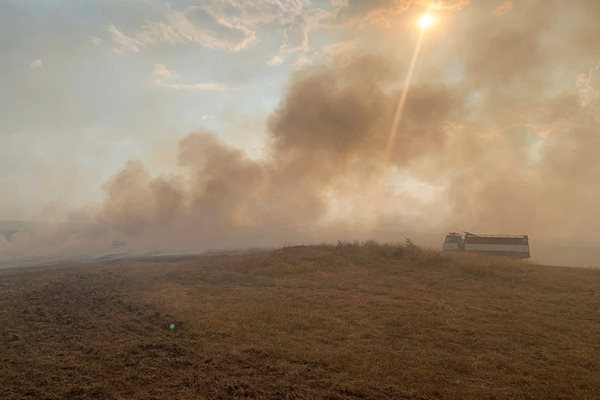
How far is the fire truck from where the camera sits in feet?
96.7

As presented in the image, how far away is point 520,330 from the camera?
10469 millimetres

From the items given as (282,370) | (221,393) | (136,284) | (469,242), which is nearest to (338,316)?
(282,370)

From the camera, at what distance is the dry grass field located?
273 inches

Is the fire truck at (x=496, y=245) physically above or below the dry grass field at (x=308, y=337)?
above

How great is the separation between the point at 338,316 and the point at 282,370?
446cm

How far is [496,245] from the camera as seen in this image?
30.2 metres

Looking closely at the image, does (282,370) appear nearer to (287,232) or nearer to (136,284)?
(136,284)

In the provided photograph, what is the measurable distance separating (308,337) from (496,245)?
25.1 metres

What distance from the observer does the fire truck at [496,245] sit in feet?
96.7

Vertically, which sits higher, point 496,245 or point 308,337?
point 496,245

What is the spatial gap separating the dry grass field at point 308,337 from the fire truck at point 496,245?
10.4 m

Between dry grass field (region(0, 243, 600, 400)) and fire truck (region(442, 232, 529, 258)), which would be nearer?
dry grass field (region(0, 243, 600, 400))

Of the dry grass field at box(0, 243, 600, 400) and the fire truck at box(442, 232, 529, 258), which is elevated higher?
the fire truck at box(442, 232, 529, 258)

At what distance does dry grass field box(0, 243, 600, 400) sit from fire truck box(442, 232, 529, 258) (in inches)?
409
